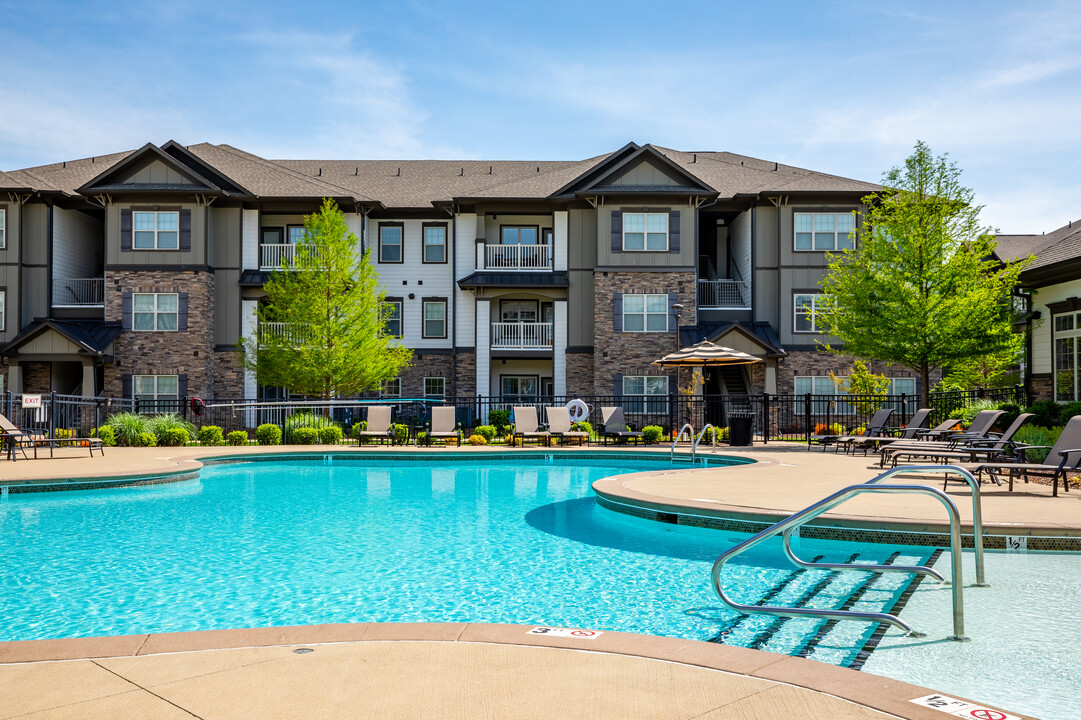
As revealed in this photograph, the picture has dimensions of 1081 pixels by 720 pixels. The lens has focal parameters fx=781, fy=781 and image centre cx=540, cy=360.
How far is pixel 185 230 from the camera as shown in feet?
92.2

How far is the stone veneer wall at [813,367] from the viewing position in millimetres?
28531

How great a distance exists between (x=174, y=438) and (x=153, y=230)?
35.4ft

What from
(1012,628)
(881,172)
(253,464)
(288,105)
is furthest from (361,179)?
(1012,628)

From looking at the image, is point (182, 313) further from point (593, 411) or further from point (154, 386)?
point (593, 411)

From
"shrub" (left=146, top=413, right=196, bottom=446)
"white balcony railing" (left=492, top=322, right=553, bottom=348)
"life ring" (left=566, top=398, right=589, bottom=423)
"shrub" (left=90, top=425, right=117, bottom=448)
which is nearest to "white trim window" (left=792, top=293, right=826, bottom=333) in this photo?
"white balcony railing" (left=492, top=322, right=553, bottom=348)

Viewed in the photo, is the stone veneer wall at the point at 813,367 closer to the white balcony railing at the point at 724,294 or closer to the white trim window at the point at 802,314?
the white trim window at the point at 802,314

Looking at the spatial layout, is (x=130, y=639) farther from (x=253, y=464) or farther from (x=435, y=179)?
(x=435, y=179)

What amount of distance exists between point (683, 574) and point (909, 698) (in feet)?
12.2

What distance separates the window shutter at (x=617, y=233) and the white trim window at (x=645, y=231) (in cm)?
17

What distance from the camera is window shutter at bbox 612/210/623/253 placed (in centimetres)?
2839

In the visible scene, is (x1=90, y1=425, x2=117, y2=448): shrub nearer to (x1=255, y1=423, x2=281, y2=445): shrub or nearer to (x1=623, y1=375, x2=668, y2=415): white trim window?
(x1=255, y1=423, x2=281, y2=445): shrub

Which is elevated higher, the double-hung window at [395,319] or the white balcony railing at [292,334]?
the double-hung window at [395,319]

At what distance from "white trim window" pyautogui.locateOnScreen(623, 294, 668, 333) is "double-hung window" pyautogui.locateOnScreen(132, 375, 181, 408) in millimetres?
16310

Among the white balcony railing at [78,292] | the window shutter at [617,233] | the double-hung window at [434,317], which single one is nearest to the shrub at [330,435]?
the double-hung window at [434,317]
